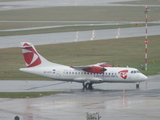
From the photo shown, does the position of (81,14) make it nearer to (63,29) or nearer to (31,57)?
(63,29)

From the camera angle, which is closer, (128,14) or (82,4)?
(128,14)

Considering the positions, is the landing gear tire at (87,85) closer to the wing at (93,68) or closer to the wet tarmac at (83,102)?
the wet tarmac at (83,102)

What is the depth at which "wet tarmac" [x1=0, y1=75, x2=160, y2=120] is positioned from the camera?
36531mm

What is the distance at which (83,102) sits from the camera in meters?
42.4

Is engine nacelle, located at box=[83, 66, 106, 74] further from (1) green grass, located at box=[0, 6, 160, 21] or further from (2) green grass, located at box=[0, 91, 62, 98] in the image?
(1) green grass, located at box=[0, 6, 160, 21]

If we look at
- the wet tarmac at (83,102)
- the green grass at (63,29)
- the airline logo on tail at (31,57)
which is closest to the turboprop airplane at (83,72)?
the airline logo on tail at (31,57)

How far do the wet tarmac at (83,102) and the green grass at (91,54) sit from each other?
7910mm

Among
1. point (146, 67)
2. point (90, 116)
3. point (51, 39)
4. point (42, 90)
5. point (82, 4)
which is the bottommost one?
point (90, 116)

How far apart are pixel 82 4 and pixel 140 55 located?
2815 inches

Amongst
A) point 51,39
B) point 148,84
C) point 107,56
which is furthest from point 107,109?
point 51,39

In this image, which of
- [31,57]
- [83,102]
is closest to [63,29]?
[31,57]

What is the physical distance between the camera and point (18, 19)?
118 meters

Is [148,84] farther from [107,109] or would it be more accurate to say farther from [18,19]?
[18,19]

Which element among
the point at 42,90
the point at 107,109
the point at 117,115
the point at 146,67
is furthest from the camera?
the point at 146,67
